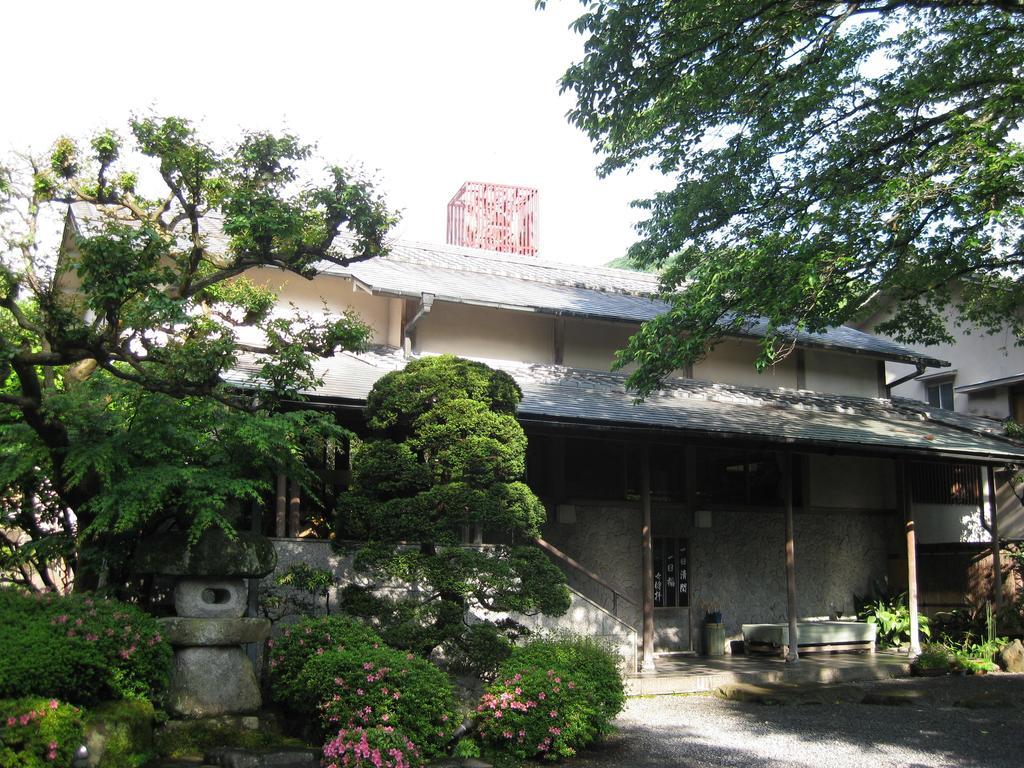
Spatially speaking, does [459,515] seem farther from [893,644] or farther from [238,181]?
[893,644]

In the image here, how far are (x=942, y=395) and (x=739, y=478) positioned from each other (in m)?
10.6

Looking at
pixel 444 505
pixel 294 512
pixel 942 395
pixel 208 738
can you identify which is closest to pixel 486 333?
pixel 294 512

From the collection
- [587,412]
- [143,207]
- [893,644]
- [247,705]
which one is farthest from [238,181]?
[893,644]

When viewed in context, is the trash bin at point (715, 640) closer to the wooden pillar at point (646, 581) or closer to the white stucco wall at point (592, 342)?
the wooden pillar at point (646, 581)

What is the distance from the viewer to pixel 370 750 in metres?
7.20

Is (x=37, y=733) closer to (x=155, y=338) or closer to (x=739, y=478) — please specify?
(x=155, y=338)

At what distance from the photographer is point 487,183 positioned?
84.6 ft

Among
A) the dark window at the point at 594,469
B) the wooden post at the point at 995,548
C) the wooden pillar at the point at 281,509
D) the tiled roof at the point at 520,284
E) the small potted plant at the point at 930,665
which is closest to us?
the wooden pillar at the point at 281,509

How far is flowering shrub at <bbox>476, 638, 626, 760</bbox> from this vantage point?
27.5ft

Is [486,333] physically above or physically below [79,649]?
above

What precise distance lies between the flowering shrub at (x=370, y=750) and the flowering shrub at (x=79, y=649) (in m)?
1.71

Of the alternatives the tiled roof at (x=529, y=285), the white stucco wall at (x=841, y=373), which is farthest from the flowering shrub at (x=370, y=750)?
the white stucco wall at (x=841, y=373)

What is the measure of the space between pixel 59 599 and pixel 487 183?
19.5 m

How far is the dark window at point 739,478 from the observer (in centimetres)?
1694
